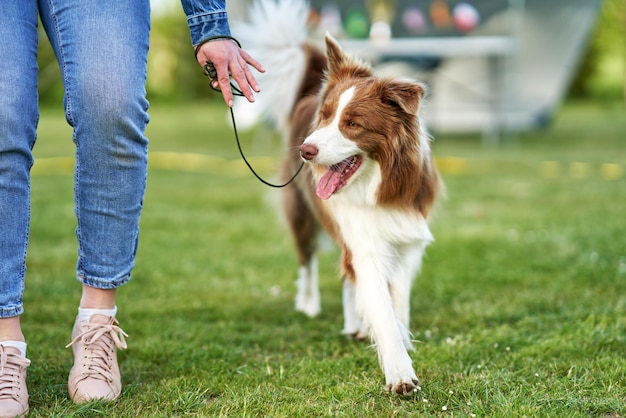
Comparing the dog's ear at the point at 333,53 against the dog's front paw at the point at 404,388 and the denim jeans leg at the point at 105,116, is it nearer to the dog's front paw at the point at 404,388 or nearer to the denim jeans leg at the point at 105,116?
the denim jeans leg at the point at 105,116

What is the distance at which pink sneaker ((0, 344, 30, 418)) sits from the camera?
6.98 ft

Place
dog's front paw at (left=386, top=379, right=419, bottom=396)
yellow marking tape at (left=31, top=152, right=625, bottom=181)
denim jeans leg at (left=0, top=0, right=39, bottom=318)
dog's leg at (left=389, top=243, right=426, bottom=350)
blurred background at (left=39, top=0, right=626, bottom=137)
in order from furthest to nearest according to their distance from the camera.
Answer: blurred background at (left=39, top=0, right=626, bottom=137), yellow marking tape at (left=31, top=152, right=625, bottom=181), dog's leg at (left=389, top=243, right=426, bottom=350), dog's front paw at (left=386, top=379, right=419, bottom=396), denim jeans leg at (left=0, top=0, right=39, bottom=318)

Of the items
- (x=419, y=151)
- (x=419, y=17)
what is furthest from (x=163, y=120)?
(x=419, y=151)

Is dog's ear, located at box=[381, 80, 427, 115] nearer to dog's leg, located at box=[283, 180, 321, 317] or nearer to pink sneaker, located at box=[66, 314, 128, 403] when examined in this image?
dog's leg, located at box=[283, 180, 321, 317]

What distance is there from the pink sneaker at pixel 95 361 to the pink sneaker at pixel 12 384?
16cm

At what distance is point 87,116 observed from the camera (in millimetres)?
2172

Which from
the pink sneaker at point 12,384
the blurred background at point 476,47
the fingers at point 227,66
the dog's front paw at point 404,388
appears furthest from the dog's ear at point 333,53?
the blurred background at point 476,47

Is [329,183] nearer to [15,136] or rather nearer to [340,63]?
[340,63]

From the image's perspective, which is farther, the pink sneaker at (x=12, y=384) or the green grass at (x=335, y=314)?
the green grass at (x=335, y=314)

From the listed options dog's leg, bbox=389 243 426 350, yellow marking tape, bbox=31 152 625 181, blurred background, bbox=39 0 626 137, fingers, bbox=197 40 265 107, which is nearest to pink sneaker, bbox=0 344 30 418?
fingers, bbox=197 40 265 107

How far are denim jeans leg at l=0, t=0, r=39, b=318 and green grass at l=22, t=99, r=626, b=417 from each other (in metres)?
0.44

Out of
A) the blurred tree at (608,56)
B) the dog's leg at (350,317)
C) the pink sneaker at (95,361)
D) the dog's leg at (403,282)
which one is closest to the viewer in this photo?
the pink sneaker at (95,361)

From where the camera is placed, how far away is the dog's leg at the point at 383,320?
8.04 feet

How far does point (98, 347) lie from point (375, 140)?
1.25 m
